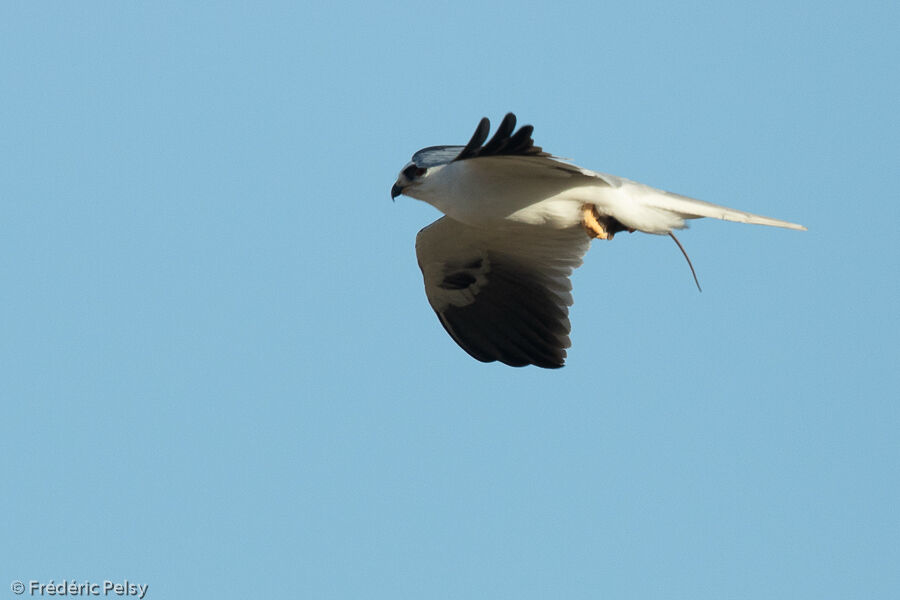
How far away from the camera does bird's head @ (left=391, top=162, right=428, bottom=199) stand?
24.7 feet

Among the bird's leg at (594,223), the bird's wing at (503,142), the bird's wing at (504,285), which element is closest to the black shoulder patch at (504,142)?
the bird's wing at (503,142)

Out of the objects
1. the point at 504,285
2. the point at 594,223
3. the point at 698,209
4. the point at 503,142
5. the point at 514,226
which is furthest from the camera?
the point at 504,285

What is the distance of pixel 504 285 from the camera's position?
8.59 m

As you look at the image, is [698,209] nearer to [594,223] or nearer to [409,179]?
[594,223]

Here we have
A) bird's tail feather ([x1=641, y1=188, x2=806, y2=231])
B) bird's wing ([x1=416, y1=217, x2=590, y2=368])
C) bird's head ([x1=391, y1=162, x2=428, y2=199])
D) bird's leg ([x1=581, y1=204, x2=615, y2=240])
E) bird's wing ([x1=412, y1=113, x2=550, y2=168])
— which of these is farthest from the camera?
bird's wing ([x1=416, y1=217, x2=590, y2=368])

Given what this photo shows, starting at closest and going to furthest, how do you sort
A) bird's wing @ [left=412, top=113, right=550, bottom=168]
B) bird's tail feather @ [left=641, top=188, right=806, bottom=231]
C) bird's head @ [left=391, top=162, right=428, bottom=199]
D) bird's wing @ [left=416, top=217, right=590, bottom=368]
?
bird's wing @ [left=412, top=113, right=550, bottom=168], bird's tail feather @ [left=641, top=188, right=806, bottom=231], bird's head @ [left=391, top=162, right=428, bottom=199], bird's wing @ [left=416, top=217, right=590, bottom=368]

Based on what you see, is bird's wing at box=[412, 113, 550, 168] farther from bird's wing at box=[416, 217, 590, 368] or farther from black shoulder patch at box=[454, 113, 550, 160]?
bird's wing at box=[416, 217, 590, 368]

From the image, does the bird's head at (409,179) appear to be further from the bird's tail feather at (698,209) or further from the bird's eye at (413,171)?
the bird's tail feather at (698,209)

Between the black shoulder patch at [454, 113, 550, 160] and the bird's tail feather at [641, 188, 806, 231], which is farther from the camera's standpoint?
the bird's tail feather at [641, 188, 806, 231]

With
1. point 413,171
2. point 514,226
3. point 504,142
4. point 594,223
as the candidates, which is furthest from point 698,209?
point 413,171

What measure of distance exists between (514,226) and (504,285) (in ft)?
2.95

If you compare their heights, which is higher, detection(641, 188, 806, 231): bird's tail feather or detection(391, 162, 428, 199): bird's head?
detection(391, 162, 428, 199): bird's head

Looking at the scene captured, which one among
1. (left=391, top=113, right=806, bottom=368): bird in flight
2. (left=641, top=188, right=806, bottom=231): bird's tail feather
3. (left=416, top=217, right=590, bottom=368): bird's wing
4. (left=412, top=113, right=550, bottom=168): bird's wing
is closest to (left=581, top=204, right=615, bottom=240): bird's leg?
(left=391, top=113, right=806, bottom=368): bird in flight

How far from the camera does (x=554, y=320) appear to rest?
8.38 m
